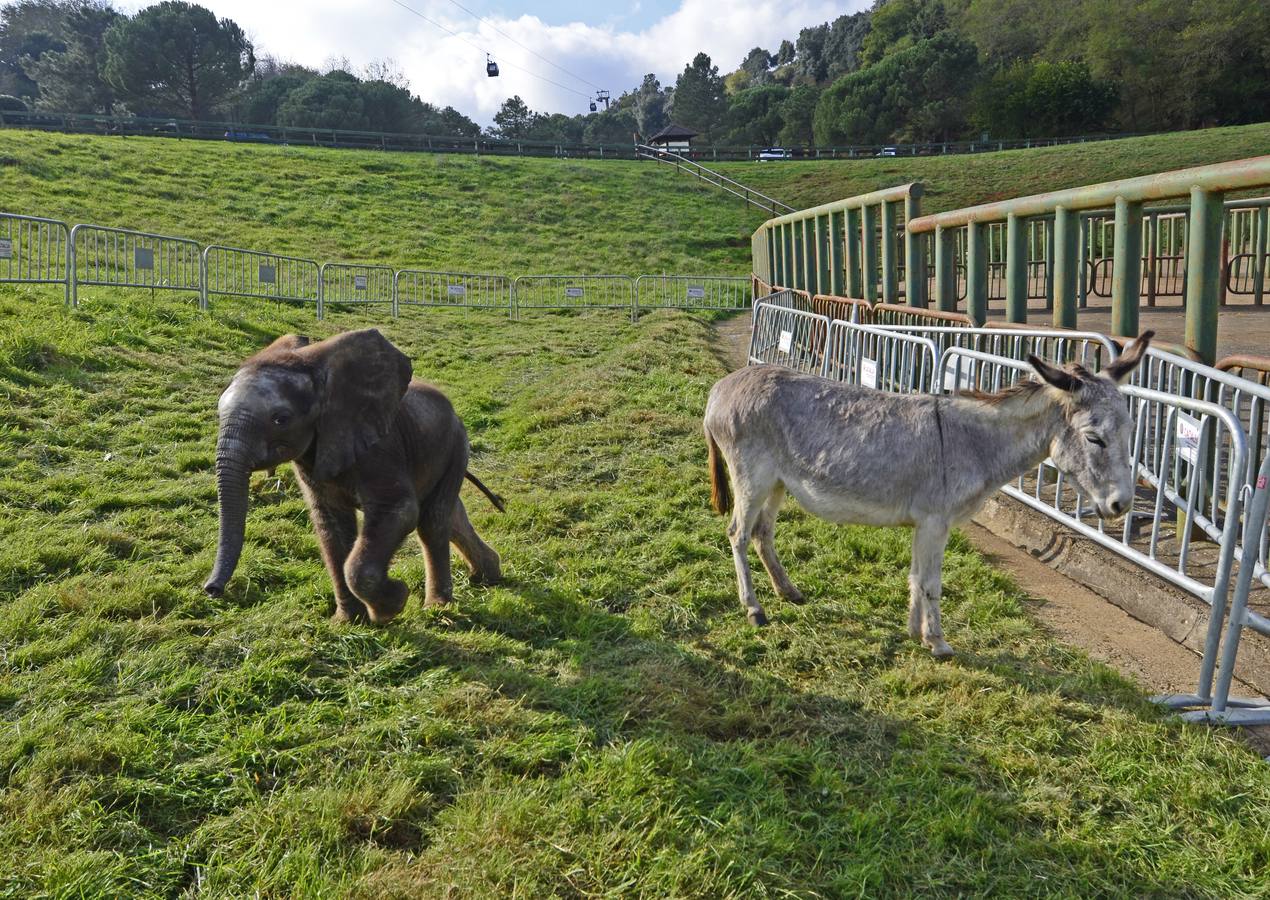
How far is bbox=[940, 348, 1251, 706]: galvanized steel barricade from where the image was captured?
3.74 metres

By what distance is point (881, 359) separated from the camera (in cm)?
815

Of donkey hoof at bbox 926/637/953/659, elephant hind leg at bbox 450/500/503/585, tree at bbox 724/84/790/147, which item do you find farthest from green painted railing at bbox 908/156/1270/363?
tree at bbox 724/84/790/147

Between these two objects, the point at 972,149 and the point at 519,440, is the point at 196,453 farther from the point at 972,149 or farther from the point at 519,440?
the point at 972,149

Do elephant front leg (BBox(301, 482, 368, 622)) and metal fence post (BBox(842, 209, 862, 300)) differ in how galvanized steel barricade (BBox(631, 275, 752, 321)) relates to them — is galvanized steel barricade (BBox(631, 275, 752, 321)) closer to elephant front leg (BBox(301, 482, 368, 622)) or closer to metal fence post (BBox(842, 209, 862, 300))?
metal fence post (BBox(842, 209, 862, 300))

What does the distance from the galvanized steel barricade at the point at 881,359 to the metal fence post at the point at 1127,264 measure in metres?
1.39

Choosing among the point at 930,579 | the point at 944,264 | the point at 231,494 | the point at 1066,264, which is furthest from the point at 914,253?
the point at 231,494

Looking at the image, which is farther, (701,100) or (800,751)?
(701,100)

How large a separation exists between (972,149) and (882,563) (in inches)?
2141

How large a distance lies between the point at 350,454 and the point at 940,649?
128 inches

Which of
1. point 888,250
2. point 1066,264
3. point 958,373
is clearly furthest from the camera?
point 888,250

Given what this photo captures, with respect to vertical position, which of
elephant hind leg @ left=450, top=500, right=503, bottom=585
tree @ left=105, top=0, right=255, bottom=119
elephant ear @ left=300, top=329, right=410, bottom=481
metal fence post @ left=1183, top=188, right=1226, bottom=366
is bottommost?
elephant hind leg @ left=450, top=500, right=503, bottom=585

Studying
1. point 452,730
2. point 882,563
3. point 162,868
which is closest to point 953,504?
point 882,563

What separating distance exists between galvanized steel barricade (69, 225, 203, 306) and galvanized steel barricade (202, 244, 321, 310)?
423 mm

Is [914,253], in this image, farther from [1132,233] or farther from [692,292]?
[692,292]
